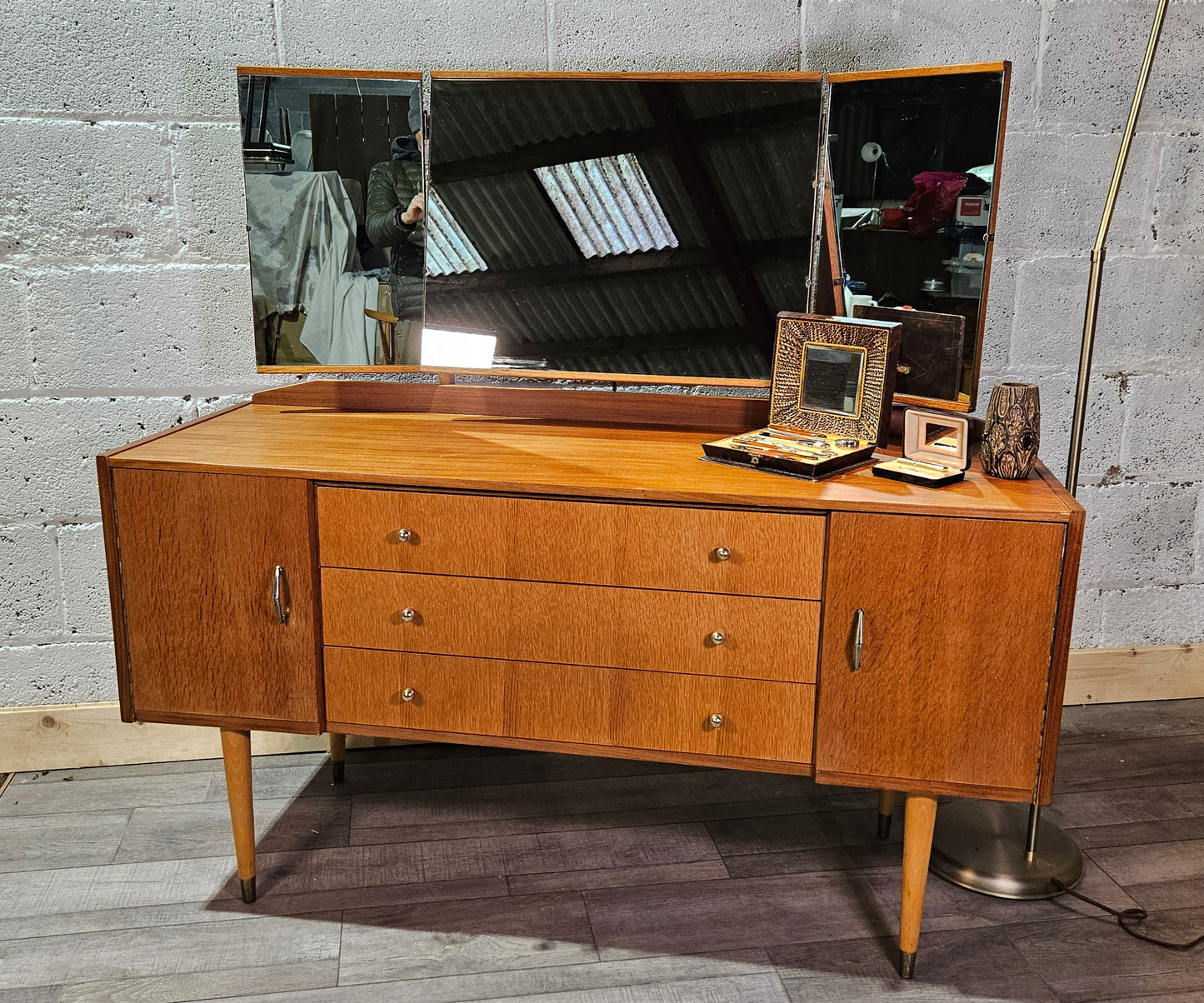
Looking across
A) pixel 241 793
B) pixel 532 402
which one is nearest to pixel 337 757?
pixel 241 793

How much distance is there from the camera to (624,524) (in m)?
1.56

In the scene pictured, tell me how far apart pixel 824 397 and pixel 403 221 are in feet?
→ 2.83

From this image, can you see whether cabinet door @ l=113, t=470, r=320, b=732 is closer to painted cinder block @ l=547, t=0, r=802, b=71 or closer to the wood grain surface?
the wood grain surface

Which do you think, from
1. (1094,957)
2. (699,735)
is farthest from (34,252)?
(1094,957)

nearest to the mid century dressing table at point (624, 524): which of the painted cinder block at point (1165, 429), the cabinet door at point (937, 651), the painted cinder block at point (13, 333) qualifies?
the cabinet door at point (937, 651)

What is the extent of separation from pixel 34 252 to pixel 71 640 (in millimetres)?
822

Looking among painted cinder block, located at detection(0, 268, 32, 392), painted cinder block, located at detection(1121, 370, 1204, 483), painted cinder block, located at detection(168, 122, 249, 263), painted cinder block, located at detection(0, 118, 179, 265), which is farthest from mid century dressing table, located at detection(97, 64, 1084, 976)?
painted cinder block, located at detection(1121, 370, 1204, 483)

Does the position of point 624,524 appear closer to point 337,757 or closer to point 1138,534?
point 337,757

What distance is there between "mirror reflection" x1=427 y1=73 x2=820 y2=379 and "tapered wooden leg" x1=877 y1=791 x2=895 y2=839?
2.79ft

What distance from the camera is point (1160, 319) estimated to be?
2.32 metres

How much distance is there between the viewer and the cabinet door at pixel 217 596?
164cm

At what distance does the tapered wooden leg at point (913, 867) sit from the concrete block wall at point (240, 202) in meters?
1.06

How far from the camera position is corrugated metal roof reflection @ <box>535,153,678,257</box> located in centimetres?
193

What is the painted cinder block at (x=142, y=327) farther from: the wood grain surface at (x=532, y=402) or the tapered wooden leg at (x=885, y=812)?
the tapered wooden leg at (x=885, y=812)
